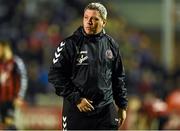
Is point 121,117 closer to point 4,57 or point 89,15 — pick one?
Result: point 89,15

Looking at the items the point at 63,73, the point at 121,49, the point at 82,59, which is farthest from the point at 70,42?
the point at 121,49

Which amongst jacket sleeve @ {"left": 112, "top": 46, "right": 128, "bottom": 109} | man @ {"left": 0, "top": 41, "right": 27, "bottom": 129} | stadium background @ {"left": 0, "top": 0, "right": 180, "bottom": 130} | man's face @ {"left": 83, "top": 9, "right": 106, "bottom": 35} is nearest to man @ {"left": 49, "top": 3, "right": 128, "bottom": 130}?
man's face @ {"left": 83, "top": 9, "right": 106, "bottom": 35}

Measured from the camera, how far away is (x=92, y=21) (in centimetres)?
670

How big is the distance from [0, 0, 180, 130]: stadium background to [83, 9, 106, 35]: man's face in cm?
777

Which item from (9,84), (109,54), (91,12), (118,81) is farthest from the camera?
(9,84)

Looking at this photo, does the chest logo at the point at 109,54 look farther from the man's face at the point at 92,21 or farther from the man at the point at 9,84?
the man at the point at 9,84

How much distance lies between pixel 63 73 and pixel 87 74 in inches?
9.3

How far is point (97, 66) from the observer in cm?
676

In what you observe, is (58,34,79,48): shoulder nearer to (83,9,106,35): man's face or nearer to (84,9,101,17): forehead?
(83,9,106,35): man's face

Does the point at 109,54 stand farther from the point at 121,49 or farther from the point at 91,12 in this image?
the point at 121,49

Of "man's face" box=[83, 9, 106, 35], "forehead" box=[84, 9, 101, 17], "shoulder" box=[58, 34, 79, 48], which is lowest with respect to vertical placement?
"shoulder" box=[58, 34, 79, 48]

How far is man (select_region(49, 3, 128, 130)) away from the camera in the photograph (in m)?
6.73

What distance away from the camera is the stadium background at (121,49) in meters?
15.5

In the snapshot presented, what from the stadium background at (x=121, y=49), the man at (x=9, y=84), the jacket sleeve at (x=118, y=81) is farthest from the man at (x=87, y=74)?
the stadium background at (x=121, y=49)
